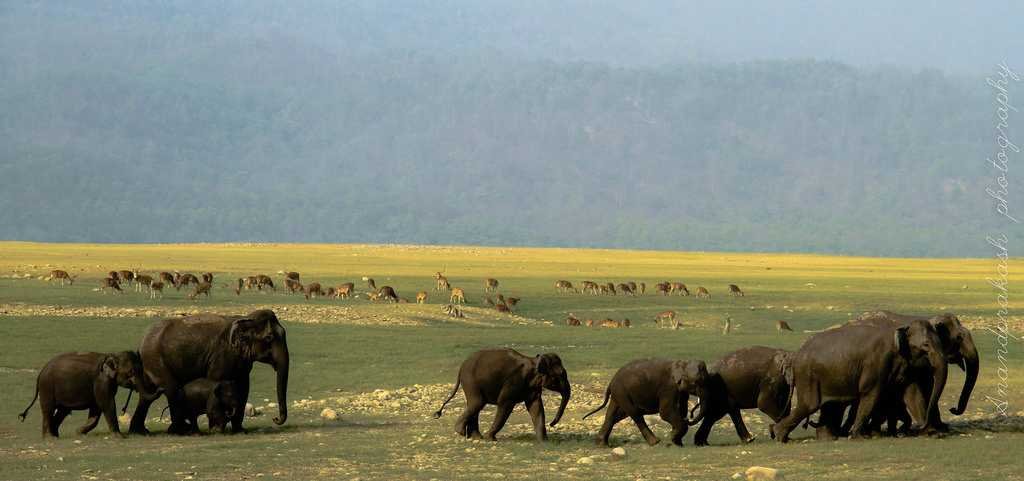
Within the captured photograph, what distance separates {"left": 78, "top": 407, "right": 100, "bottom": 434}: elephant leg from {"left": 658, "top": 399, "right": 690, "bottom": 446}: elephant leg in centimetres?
727

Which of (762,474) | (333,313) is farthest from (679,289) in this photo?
(762,474)

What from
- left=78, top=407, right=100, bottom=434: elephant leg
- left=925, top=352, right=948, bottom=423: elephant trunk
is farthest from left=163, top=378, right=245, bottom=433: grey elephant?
left=925, top=352, right=948, bottom=423: elephant trunk

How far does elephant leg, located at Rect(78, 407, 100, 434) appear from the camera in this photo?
19.4 metres

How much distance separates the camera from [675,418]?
1775 centimetres

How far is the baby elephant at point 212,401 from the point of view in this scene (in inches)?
768

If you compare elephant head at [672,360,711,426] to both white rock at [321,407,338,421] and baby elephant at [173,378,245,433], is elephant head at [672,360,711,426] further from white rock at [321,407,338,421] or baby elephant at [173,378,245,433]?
white rock at [321,407,338,421]

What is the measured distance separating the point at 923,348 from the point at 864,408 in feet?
3.13

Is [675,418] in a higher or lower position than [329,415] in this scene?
higher

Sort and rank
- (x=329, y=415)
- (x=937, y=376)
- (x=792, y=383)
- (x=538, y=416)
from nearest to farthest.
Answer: (x=937, y=376), (x=792, y=383), (x=538, y=416), (x=329, y=415)

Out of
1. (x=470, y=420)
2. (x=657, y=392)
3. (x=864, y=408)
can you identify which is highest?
(x=657, y=392)

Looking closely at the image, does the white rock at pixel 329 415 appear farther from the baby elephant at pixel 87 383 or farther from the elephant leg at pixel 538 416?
the elephant leg at pixel 538 416

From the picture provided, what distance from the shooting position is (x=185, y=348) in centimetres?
1972

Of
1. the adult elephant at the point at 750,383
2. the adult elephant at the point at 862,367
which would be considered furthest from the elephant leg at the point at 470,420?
the adult elephant at the point at 862,367

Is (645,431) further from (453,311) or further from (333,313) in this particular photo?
(453,311)
